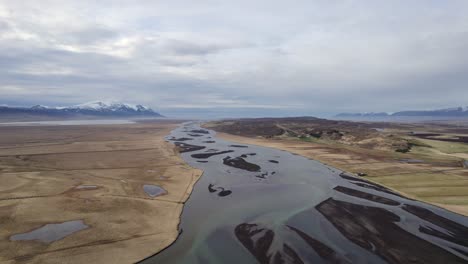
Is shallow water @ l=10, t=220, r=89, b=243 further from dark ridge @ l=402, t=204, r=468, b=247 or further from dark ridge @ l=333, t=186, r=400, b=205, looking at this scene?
dark ridge @ l=402, t=204, r=468, b=247

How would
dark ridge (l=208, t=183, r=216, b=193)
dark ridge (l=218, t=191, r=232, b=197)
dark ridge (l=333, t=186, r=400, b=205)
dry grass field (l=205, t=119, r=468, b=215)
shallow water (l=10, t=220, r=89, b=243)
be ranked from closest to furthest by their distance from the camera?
shallow water (l=10, t=220, r=89, b=243) → dark ridge (l=333, t=186, r=400, b=205) → dark ridge (l=218, t=191, r=232, b=197) → dry grass field (l=205, t=119, r=468, b=215) → dark ridge (l=208, t=183, r=216, b=193)

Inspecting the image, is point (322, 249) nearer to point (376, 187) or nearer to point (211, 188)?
point (211, 188)

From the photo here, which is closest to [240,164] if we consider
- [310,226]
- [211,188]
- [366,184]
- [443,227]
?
[211,188]

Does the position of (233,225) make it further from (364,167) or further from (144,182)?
(364,167)

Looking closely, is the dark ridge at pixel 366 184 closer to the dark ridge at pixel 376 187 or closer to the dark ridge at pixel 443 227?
the dark ridge at pixel 376 187

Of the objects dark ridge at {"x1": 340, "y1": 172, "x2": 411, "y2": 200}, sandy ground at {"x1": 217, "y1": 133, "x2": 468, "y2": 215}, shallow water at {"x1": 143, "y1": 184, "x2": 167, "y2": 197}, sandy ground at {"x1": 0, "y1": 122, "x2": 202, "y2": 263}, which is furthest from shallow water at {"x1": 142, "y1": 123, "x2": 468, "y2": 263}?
shallow water at {"x1": 143, "y1": 184, "x2": 167, "y2": 197}

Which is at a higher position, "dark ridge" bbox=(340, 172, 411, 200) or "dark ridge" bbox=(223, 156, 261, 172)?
"dark ridge" bbox=(223, 156, 261, 172)

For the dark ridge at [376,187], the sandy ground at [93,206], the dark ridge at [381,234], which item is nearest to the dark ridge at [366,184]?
the dark ridge at [376,187]

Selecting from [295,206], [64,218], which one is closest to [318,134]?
[295,206]
